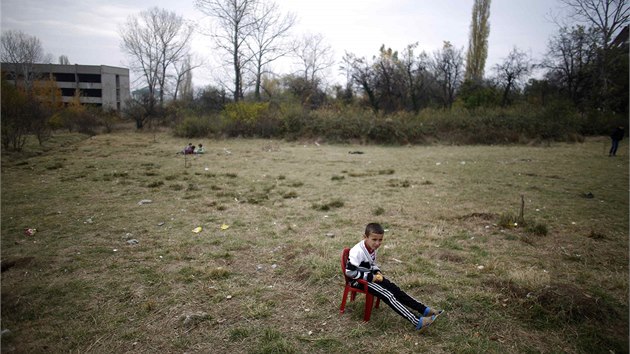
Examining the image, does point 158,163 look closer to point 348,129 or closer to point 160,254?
point 160,254

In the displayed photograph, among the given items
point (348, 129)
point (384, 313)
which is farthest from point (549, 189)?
point (348, 129)

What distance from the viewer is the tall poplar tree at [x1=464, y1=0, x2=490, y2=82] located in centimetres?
3189

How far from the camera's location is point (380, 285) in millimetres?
3246

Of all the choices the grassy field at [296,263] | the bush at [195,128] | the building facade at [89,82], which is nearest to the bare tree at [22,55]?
the building facade at [89,82]

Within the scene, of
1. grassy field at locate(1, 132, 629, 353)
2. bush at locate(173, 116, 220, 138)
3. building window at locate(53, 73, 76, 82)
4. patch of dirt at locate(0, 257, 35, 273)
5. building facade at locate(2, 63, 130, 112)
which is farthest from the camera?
building window at locate(53, 73, 76, 82)

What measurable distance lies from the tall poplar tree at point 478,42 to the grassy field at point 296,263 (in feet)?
88.7

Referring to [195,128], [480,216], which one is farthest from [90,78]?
[480,216]

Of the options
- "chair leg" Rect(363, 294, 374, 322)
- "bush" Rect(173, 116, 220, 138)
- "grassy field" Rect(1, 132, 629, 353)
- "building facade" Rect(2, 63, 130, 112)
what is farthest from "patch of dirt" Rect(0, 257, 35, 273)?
"building facade" Rect(2, 63, 130, 112)

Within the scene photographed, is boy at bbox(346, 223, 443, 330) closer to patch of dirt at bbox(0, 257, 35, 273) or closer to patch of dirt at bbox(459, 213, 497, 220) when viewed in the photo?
patch of dirt at bbox(459, 213, 497, 220)

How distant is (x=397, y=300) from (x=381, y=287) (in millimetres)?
188

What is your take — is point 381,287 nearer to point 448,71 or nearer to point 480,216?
point 480,216

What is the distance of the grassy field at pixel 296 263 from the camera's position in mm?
3096

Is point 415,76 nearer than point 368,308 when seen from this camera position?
No

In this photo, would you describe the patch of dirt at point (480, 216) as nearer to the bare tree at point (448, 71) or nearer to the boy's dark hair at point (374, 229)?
the boy's dark hair at point (374, 229)
